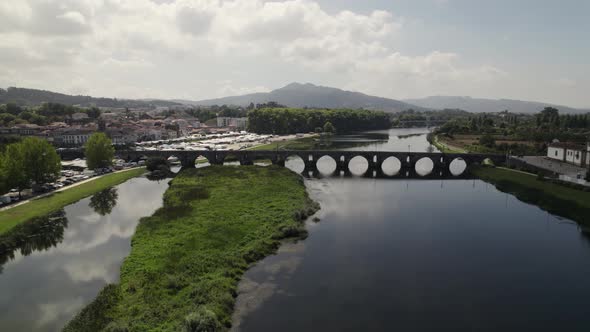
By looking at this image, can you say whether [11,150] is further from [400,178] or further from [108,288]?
Answer: [400,178]

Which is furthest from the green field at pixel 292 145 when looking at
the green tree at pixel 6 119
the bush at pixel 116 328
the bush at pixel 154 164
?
the green tree at pixel 6 119

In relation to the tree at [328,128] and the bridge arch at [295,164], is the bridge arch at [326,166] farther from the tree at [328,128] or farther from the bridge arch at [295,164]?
the tree at [328,128]

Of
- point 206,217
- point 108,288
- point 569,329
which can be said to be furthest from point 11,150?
point 569,329

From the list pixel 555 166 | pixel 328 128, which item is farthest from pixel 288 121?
pixel 555 166

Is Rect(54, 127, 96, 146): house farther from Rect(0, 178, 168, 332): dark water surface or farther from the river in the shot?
the river

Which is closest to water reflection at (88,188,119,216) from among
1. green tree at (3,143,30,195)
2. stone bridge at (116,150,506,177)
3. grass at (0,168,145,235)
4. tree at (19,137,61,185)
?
grass at (0,168,145,235)
